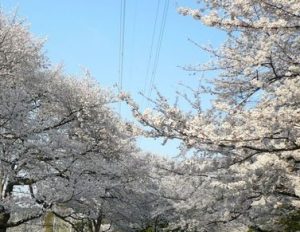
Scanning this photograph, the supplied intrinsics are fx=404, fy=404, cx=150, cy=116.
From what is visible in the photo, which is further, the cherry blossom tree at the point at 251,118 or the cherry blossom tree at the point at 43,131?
the cherry blossom tree at the point at 43,131

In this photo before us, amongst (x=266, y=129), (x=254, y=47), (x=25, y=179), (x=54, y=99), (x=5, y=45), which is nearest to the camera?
(x=266, y=129)

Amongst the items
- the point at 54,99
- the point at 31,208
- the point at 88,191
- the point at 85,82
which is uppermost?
the point at 85,82

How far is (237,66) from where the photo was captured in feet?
22.6

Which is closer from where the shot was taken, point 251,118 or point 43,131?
point 251,118

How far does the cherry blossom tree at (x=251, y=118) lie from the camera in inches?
182

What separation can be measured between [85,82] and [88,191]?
753 centimetres

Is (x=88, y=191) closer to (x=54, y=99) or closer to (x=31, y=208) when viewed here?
(x=31, y=208)

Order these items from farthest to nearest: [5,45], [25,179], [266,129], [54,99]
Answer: [54,99] → [5,45] → [25,179] → [266,129]

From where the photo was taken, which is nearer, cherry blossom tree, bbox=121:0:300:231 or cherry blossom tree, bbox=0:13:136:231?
cherry blossom tree, bbox=121:0:300:231

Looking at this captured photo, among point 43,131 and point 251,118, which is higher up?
point 43,131

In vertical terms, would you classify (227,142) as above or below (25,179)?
below

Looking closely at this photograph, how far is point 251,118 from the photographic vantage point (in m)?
4.56

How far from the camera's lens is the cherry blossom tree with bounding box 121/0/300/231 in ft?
15.1

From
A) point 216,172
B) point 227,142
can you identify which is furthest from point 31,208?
point 227,142
